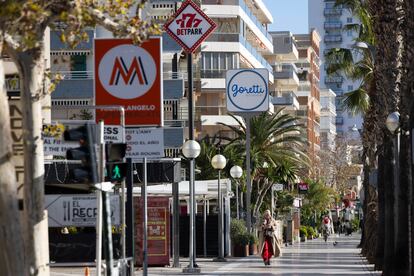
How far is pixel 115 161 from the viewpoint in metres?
16.1

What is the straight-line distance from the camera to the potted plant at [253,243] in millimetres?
47263

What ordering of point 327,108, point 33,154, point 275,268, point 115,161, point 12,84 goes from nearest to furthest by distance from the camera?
point 33,154 → point 115,161 → point 12,84 → point 275,268 → point 327,108

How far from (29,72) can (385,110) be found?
19.4m

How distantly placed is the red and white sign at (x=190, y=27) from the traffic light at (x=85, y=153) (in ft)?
57.1

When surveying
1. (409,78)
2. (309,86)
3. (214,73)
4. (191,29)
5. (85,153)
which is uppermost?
(309,86)

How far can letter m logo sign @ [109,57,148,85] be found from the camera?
1673cm

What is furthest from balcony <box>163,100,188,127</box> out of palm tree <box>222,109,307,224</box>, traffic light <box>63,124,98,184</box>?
traffic light <box>63,124,98,184</box>

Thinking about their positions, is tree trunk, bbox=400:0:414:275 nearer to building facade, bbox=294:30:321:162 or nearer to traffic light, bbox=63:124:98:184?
traffic light, bbox=63:124:98:184

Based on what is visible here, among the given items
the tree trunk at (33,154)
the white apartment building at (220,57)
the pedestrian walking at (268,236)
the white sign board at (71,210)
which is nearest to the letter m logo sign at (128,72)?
the tree trunk at (33,154)

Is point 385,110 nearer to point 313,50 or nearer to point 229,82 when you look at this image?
point 229,82

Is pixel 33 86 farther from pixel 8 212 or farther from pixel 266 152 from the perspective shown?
pixel 266 152

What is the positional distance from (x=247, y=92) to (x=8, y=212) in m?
36.2

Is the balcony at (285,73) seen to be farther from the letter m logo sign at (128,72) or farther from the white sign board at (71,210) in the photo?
the letter m logo sign at (128,72)

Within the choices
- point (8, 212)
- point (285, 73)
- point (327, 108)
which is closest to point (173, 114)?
point (8, 212)
